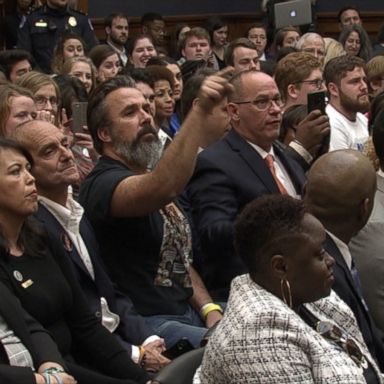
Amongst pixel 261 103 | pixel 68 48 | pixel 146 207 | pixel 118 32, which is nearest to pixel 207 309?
pixel 146 207

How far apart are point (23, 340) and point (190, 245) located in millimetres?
953

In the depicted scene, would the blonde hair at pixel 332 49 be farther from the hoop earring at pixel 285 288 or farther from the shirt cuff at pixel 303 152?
the hoop earring at pixel 285 288

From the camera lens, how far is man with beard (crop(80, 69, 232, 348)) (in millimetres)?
2814

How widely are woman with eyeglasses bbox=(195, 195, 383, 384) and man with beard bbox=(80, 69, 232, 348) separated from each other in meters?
0.64

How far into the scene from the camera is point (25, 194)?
260cm

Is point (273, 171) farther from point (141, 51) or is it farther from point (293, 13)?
point (293, 13)

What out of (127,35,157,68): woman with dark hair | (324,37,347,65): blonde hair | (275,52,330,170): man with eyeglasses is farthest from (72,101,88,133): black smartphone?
(324,37,347,65): blonde hair

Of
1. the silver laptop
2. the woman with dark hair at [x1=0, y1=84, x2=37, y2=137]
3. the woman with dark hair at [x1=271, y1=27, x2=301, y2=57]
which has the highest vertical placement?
the woman with dark hair at [x1=0, y1=84, x2=37, y2=137]

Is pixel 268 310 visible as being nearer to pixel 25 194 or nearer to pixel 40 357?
pixel 40 357

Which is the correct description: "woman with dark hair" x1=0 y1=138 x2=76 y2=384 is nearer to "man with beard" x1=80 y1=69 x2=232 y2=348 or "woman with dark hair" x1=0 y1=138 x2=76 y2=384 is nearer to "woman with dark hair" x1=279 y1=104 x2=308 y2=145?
"man with beard" x1=80 y1=69 x2=232 y2=348

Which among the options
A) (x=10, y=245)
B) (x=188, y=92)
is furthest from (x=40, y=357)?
(x=188, y=92)

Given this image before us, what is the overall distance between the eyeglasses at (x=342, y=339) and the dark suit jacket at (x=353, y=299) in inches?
10.0

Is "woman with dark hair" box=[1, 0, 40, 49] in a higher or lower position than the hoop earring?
higher

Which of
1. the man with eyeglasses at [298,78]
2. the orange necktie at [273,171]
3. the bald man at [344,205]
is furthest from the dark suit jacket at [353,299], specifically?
the man with eyeglasses at [298,78]
